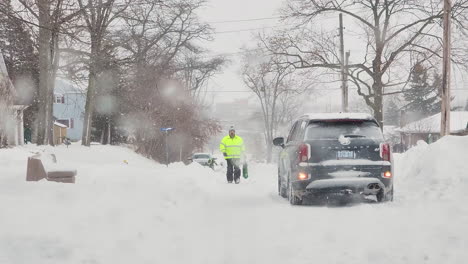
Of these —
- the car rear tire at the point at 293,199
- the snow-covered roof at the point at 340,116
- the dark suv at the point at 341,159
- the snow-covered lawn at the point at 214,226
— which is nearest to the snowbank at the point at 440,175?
the snow-covered lawn at the point at 214,226

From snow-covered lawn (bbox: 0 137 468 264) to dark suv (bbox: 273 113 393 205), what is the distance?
36 cm

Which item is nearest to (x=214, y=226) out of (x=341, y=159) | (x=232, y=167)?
(x=341, y=159)

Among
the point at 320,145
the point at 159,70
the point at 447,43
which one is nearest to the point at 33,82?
the point at 159,70

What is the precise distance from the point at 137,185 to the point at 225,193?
2414 mm

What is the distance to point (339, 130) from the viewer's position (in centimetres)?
1036

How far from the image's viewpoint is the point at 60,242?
589cm

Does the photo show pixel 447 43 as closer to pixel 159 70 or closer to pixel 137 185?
pixel 137 185

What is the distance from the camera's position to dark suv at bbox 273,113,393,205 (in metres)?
10.1

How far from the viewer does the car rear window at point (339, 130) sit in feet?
33.9

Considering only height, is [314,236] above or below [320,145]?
below

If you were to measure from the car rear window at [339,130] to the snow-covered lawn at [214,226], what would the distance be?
125 cm

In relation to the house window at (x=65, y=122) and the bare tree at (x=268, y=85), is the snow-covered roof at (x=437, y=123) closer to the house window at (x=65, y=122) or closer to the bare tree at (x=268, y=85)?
the bare tree at (x=268, y=85)

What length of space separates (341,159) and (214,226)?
122 inches

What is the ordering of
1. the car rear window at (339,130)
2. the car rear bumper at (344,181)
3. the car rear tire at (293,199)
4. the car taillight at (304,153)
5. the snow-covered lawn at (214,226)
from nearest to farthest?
the snow-covered lawn at (214,226) → the car rear bumper at (344,181) → the car taillight at (304,153) → the car rear window at (339,130) → the car rear tire at (293,199)
